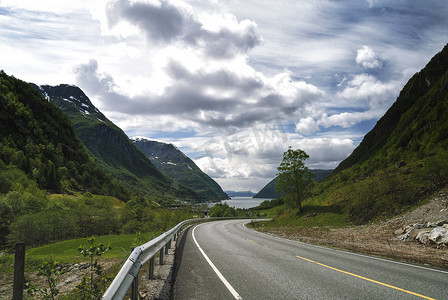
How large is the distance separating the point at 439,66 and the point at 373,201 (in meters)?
88.8

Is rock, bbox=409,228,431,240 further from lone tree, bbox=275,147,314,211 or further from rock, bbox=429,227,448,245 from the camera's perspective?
lone tree, bbox=275,147,314,211

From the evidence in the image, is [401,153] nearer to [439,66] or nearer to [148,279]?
[439,66]

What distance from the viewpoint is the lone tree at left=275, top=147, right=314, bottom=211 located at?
131ft

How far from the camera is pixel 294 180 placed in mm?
39719

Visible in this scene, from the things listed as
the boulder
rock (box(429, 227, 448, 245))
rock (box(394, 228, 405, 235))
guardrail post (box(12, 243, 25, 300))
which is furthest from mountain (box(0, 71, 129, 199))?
rock (box(429, 227, 448, 245))

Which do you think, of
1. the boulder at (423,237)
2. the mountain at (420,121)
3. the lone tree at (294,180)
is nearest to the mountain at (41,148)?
the lone tree at (294,180)

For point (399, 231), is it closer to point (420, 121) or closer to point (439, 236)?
point (439, 236)

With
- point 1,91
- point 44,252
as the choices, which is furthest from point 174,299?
point 1,91

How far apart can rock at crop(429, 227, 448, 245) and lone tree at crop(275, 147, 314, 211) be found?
25.2 m

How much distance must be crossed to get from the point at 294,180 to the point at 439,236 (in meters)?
26.0

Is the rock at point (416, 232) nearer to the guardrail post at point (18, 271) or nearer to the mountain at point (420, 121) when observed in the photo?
the guardrail post at point (18, 271)

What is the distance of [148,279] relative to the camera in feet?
23.4

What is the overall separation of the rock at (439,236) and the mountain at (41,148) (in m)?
88.4

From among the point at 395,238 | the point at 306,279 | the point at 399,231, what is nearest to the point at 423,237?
the point at 395,238
